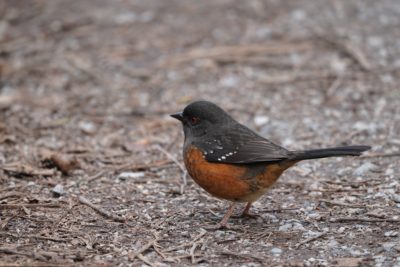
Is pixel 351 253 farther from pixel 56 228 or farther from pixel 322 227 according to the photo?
pixel 56 228

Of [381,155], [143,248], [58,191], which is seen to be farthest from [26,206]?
[381,155]

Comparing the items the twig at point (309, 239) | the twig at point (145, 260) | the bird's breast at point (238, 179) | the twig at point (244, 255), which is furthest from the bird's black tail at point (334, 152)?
the twig at point (145, 260)

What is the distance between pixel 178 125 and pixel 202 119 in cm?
174

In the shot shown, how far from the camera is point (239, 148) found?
202 inches

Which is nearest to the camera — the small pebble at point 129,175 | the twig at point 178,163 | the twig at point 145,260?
the twig at point 145,260

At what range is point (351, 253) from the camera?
445 cm

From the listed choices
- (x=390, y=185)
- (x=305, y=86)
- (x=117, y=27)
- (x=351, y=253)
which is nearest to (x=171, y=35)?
(x=117, y=27)

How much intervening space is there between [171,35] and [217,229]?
470cm

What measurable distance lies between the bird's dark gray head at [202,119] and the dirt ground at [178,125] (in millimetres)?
564

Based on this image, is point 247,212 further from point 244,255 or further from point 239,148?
point 244,255

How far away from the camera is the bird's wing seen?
495 centimetres

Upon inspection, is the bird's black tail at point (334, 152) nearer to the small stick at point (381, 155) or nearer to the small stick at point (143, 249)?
the small stick at point (143, 249)

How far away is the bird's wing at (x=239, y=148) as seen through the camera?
4.95 m

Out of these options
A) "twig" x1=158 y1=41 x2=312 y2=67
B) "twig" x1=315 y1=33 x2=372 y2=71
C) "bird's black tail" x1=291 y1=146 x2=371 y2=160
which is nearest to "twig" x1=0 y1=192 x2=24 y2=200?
"bird's black tail" x1=291 y1=146 x2=371 y2=160
